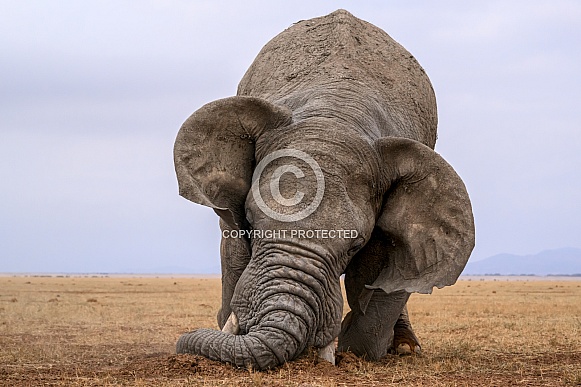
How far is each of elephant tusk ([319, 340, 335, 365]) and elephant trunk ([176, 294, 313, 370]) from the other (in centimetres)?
40

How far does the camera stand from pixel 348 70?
28.7 feet

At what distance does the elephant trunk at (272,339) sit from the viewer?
6.42m

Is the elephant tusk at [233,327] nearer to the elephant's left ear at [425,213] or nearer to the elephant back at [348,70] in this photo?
the elephant's left ear at [425,213]

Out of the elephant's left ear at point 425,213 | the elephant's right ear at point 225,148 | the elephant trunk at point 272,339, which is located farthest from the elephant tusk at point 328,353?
the elephant's right ear at point 225,148

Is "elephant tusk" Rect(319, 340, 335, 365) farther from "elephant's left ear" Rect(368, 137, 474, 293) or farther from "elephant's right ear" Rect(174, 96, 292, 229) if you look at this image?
"elephant's right ear" Rect(174, 96, 292, 229)

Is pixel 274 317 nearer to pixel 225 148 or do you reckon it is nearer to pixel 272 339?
pixel 272 339

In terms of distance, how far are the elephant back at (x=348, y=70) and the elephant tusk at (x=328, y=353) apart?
7.01ft

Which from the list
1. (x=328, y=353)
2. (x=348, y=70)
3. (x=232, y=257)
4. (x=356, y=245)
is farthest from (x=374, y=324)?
(x=348, y=70)

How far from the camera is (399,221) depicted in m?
7.65

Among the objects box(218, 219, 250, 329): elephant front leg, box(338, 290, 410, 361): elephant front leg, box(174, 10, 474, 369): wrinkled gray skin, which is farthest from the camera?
box(338, 290, 410, 361): elephant front leg

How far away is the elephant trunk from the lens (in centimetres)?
642

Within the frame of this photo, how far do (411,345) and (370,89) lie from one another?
3.35 meters

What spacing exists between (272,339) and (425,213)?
1986mm

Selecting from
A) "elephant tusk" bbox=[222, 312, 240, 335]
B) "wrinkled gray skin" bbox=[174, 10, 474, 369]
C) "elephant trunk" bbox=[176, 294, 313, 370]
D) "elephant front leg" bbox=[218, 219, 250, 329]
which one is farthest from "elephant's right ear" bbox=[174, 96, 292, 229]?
"elephant trunk" bbox=[176, 294, 313, 370]
